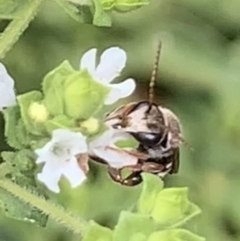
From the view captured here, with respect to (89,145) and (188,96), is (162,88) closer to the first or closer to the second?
(188,96)

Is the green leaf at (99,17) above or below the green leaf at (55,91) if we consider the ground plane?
above

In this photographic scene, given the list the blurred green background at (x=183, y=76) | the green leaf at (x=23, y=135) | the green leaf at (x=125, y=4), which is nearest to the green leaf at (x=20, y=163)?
the green leaf at (x=23, y=135)

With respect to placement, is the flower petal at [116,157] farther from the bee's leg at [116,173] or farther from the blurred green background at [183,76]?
the blurred green background at [183,76]

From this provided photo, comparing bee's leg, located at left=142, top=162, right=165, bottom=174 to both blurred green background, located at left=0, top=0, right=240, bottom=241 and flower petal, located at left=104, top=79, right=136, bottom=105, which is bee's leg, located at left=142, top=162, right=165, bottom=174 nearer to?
flower petal, located at left=104, top=79, right=136, bottom=105

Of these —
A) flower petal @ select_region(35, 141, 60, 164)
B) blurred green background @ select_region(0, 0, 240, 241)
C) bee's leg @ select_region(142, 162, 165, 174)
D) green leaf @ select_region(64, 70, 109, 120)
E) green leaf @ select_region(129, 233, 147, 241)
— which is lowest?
blurred green background @ select_region(0, 0, 240, 241)

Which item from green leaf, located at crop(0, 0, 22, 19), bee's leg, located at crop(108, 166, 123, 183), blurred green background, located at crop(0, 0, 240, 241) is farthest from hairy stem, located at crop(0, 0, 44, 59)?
blurred green background, located at crop(0, 0, 240, 241)
